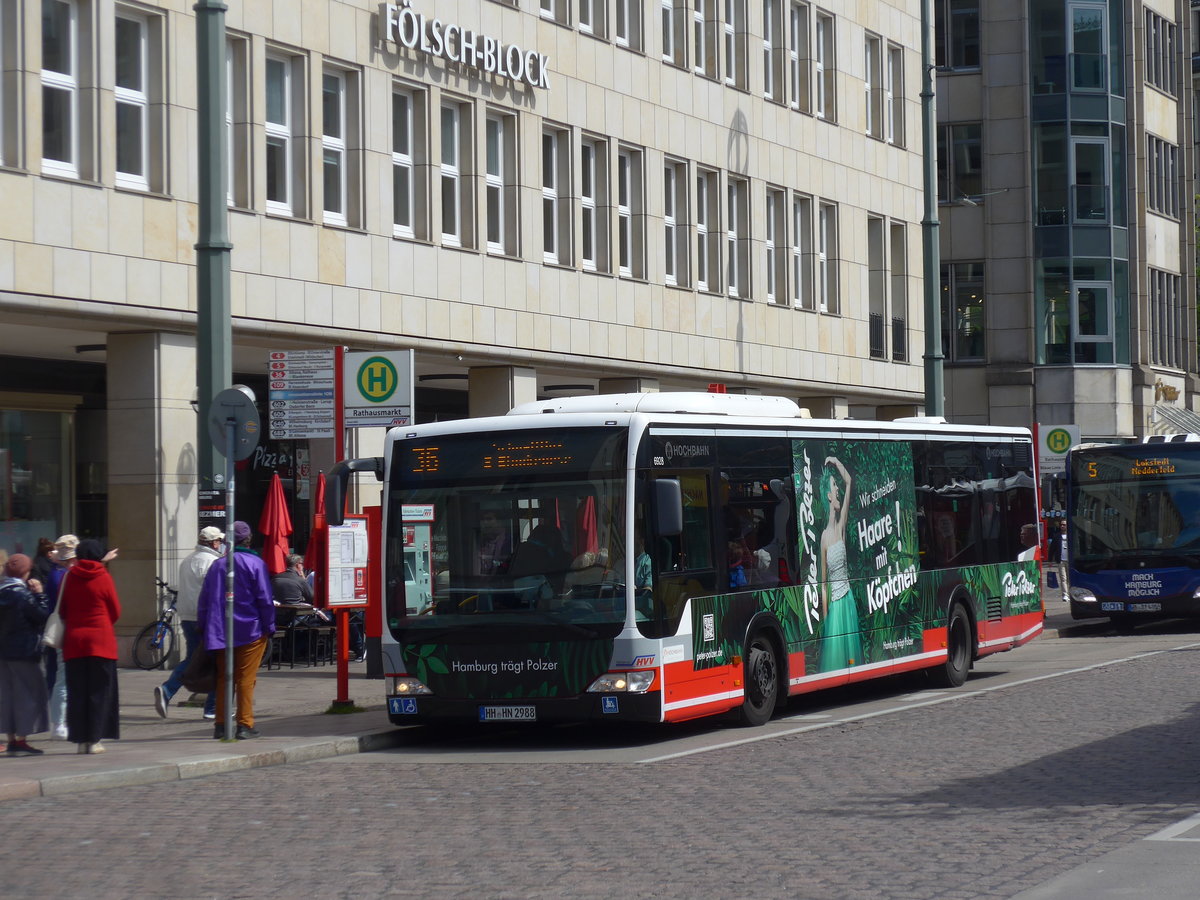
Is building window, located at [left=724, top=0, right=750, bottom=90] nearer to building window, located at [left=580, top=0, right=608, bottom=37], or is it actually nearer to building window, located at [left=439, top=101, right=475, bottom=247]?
building window, located at [left=580, top=0, right=608, bottom=37]

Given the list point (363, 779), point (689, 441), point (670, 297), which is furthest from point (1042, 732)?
point (670, 297)

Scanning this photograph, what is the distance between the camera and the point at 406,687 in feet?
51.1

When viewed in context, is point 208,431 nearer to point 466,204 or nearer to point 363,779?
point 363,779

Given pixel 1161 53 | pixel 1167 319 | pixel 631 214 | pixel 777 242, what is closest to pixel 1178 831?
pixel 631 214

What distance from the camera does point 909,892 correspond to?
845 centimetres

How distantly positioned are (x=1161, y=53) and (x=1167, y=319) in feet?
26.5

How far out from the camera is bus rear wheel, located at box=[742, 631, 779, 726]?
16.4 metres

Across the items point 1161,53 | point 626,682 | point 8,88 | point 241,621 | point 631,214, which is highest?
point 1161,53

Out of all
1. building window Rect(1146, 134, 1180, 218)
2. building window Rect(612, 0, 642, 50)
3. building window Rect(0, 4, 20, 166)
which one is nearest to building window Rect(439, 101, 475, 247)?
building window Rect(612, 0, 642, 50)

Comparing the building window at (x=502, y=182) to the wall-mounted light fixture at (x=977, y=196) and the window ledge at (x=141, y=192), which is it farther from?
the wall-mounted light fixture at (x=977, y=196)

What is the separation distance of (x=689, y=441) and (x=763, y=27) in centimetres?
2200

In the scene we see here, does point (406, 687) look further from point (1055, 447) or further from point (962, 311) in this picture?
point (962, 311)

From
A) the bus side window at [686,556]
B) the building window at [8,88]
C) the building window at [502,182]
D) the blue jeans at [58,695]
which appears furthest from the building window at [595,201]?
the blue jeans at [58,695]

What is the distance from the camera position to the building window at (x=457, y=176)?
2750 centimetres
